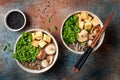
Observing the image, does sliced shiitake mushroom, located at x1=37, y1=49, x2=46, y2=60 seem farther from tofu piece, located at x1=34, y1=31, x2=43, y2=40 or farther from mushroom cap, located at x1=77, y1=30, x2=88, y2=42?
mushroom cap, located at x1=77, y1=30, x2=88, y2=42

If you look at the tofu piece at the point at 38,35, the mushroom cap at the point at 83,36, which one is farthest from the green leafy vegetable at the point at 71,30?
the tofu piece at the point at 38,35

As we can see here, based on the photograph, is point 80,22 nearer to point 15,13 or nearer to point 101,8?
point 101,8

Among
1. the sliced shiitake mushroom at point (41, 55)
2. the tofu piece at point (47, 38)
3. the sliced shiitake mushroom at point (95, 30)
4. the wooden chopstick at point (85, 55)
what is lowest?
the wooden chopstick at point (85, 55)

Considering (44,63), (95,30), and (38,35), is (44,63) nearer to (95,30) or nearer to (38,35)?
(38,35)

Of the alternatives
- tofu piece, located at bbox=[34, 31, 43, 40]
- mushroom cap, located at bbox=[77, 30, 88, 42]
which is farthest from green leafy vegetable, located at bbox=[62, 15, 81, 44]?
tofu piece, located at bbox=[34, 31, 43, 40]

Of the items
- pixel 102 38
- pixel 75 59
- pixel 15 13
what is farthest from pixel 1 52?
pixel 102 38

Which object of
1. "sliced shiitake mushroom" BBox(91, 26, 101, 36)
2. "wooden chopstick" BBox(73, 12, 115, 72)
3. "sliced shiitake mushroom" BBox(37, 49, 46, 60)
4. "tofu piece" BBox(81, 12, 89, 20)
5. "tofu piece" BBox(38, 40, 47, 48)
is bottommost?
"wooden chopstick" BBox(73, 12, 115, 72)

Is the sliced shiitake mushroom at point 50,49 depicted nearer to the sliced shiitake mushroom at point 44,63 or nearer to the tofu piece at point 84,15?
the sliced shiitake mushroom at point 44,63
